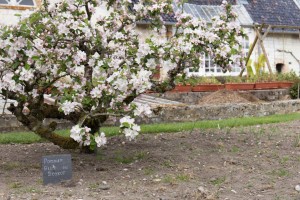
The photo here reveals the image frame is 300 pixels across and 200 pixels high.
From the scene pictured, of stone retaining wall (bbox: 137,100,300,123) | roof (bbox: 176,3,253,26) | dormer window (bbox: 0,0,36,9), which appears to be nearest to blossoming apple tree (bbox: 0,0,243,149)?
stone retaining wall (bbox: 137,100,300,123)

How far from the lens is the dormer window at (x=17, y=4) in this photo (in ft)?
57.4

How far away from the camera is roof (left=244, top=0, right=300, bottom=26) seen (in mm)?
25422

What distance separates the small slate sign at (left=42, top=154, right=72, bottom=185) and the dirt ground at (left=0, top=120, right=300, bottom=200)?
9cm

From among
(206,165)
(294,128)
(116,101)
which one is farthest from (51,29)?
(294,128)

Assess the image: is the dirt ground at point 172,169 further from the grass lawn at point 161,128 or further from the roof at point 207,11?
the roof at point 207,11

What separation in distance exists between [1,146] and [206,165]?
11.5ft

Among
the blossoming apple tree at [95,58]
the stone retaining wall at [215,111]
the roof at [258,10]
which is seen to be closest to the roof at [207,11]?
the roof at [258,10]

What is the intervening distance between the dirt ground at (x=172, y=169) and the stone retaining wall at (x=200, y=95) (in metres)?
6.07

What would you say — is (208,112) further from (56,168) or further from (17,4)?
(56,168)

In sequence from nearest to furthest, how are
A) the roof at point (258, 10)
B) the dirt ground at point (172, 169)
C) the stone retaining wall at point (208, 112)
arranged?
the dirt ground at point (172, 169)
the stone retaining wall at point (208, 112)
the roof at point (258, 10)

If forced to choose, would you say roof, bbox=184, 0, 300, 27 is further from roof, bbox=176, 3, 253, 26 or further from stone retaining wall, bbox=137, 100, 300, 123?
stone retaining wall, bbox=137, 100, 300, 123

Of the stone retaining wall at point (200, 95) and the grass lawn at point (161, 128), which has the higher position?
the stone retaining wall at point (200, 95)

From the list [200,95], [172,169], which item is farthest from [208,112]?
[172,169]

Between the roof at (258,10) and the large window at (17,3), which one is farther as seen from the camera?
the roof at (258,10)
